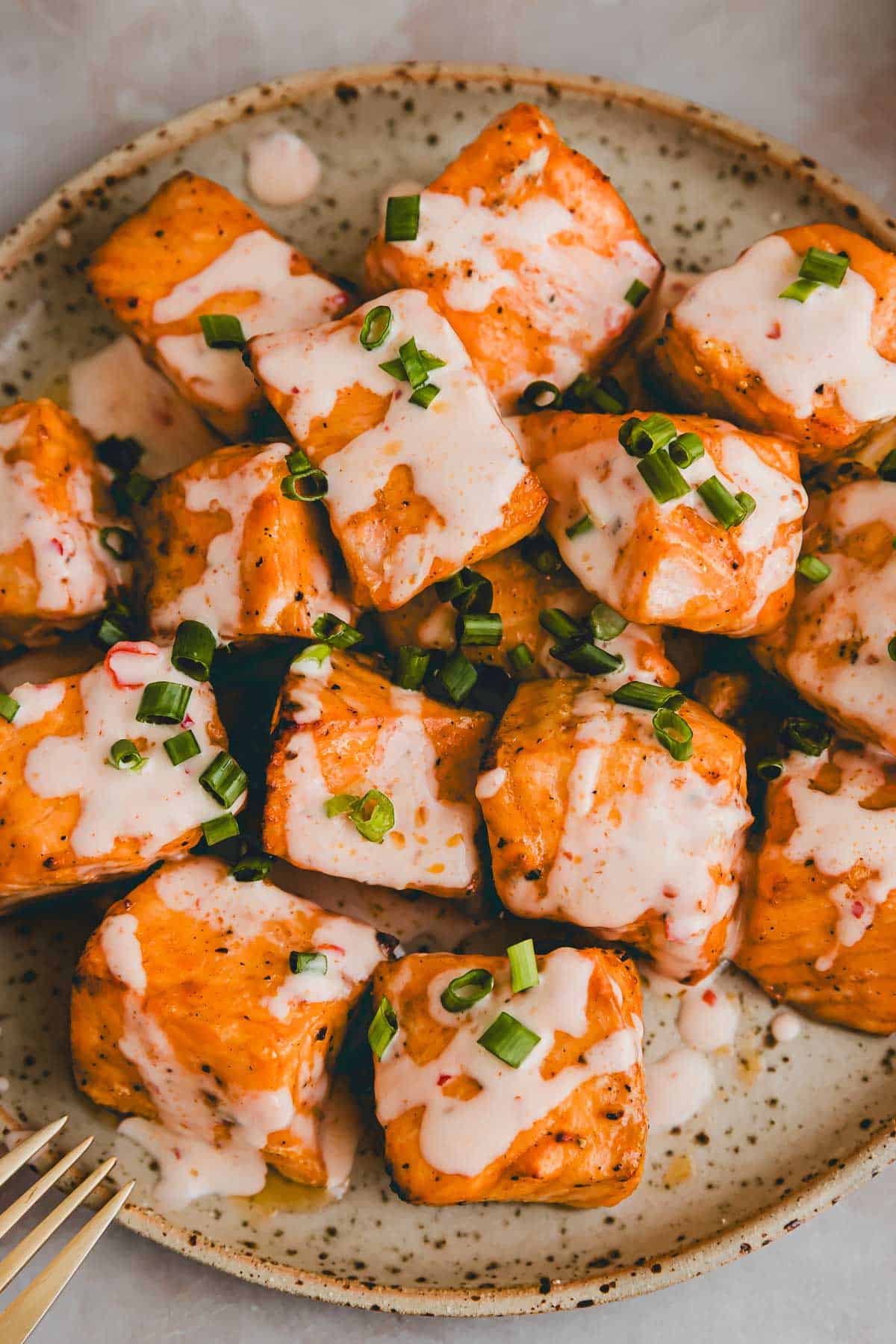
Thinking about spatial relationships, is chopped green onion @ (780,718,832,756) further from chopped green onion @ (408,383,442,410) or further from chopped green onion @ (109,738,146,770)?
chopped green onion @ (109,738,146,770)

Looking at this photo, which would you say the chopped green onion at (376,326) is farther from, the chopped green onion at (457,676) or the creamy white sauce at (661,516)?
the chopped green onion at (457,676)

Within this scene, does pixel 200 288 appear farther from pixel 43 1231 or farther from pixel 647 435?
pixel 43 1231

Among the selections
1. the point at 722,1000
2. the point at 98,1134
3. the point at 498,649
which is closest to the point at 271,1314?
the point at 98,1134

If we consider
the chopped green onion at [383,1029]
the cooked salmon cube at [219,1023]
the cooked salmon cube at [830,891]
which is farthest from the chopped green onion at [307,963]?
the cooked salmon cube at [830,891]

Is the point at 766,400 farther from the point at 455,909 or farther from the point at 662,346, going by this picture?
the point at 455,909

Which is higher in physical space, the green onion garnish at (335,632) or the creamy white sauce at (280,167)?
the creamy white sauce at (280,167)

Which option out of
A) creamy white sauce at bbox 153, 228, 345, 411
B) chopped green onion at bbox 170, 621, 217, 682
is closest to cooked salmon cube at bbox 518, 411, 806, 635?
creamy white sauce at bbox 153, 228, 345, 411
